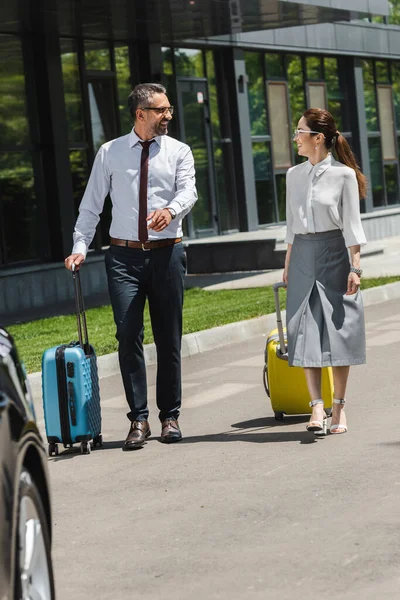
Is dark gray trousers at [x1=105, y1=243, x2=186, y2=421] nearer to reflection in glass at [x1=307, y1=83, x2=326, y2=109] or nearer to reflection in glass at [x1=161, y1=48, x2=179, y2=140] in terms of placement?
reflection in glass at [x1=161, y1=48, x2=179, y2=140]

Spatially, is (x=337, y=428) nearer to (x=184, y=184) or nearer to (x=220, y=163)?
(x=184, y=184)

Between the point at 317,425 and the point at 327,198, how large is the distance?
1.34m

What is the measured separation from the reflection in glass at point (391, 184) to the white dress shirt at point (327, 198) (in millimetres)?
26899

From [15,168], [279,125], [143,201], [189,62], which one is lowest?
[143,201]

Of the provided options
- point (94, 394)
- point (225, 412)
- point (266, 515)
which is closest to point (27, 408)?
point (266, 515)

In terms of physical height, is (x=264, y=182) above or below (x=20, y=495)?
above

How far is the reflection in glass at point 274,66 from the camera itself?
2875cm

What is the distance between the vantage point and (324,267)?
7863mm

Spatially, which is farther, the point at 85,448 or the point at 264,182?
the point at 264,182

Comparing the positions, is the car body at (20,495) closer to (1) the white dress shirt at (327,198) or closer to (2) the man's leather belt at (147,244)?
(2) the man's leather belt at (147,244)

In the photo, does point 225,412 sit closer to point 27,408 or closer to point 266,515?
point 266,515

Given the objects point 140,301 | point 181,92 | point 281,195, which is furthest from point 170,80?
point 140,301

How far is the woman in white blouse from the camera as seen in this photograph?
7793 millimetres

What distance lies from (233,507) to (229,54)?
2159cm
